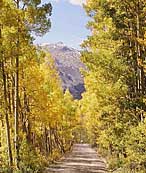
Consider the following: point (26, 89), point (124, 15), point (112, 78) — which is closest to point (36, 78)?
point (26, 89)

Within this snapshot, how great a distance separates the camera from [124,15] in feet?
73.2

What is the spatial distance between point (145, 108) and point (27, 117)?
11915 mm

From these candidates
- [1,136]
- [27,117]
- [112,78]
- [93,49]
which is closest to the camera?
[112,78]

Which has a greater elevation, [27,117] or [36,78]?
[36,78]

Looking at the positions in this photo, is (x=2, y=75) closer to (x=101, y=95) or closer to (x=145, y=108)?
(x=101, y=95)

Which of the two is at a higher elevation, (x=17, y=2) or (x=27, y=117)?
(x=17, y=2)

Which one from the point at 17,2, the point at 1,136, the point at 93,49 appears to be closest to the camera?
the point at 17,2

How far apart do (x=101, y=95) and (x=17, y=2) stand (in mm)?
6869

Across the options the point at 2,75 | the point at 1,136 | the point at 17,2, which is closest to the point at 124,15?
the point at 17,2

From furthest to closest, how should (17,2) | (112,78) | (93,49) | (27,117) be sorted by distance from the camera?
(27,117) < (93,49) < (112,78) < (17,2)

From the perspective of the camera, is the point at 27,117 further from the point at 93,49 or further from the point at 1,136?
the point at 93,49

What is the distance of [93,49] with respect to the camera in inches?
1046

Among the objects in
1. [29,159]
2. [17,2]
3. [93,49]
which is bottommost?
[29,159]

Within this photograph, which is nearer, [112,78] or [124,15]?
[124,15]
